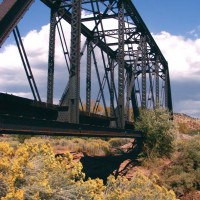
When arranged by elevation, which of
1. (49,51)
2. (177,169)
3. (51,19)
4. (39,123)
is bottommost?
(177,169)

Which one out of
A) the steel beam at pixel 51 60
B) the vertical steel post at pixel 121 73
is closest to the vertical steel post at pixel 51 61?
the steel beam at pixel 51 60

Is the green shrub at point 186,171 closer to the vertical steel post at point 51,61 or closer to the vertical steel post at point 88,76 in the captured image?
the vertical steel post at point 88,76

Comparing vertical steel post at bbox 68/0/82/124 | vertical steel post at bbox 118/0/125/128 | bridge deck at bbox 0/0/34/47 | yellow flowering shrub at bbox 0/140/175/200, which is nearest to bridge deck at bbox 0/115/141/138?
vertical steel post at bbox 68/0/82/124

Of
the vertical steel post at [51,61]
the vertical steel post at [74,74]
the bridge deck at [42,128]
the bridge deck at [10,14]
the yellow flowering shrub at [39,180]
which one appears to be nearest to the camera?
the yellow flowering shrub at [39,180]

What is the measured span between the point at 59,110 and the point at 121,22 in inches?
484

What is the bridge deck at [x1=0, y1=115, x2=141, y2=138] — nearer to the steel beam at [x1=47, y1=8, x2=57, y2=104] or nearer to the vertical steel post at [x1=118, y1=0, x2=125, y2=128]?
the steel beam at [x1=47, y1=8, x2=57, y2=104]

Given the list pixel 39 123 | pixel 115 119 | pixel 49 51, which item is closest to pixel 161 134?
pixel 115 119

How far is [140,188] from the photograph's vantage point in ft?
40.3

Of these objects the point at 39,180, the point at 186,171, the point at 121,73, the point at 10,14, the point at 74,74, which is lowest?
the point at 186,171

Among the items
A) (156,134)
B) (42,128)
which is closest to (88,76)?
(156,134)

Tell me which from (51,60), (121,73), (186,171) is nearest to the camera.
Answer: (51,60)

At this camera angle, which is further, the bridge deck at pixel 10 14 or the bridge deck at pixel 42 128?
the bridge deck at pixel 10 14

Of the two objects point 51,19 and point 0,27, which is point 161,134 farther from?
point 0,27

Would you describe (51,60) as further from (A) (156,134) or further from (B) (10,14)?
(A) (156,134)
